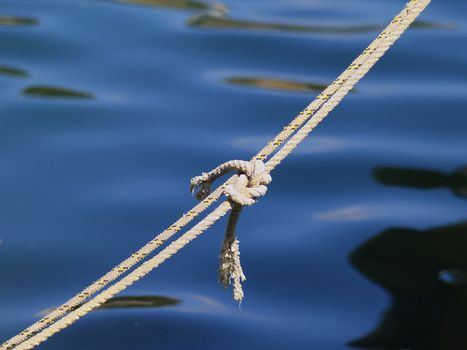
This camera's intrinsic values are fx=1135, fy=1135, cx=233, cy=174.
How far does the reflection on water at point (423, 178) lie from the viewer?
7.89ft

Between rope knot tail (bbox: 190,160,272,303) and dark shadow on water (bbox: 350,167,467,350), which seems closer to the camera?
rope knot tail (bbox: 190,160,272,303)

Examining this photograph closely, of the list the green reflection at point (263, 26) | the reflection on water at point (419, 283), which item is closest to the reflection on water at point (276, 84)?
the green reflection at point (263, 26)

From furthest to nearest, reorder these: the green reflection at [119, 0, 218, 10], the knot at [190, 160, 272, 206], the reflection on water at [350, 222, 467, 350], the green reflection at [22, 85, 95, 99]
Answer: the green reflection at [119, 0, 218, 10] < the green reflection at [22, 85, 95, 99] < the reflection on water at [350, 222, 467, 350] < the knot at [190, 160, 272, 206]

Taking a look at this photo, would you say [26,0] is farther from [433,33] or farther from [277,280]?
[277,280]

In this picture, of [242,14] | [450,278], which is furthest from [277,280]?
[242,14]

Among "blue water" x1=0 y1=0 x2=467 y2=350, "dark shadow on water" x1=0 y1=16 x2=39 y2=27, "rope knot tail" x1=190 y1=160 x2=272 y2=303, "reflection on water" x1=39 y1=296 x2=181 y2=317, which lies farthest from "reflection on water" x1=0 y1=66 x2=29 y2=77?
"rope knot tail" x1=190 y1=160 x2=272 y2=303

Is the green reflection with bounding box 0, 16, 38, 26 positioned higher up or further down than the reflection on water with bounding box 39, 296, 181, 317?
higher up

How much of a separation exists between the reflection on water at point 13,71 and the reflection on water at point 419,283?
104 cm

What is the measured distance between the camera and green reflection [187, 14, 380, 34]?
9.61ft

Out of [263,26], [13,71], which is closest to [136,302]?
[13,71]

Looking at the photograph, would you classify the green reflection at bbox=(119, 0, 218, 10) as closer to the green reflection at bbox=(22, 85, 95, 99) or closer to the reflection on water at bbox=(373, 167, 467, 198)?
the green reflection at bbox=(22, 85, 95, 99)

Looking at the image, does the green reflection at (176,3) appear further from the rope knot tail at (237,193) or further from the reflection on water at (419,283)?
the rope knot tail at (237,193)

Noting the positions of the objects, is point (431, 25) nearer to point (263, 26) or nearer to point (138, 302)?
point (263, 26)

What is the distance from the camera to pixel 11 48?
2.92 metres
